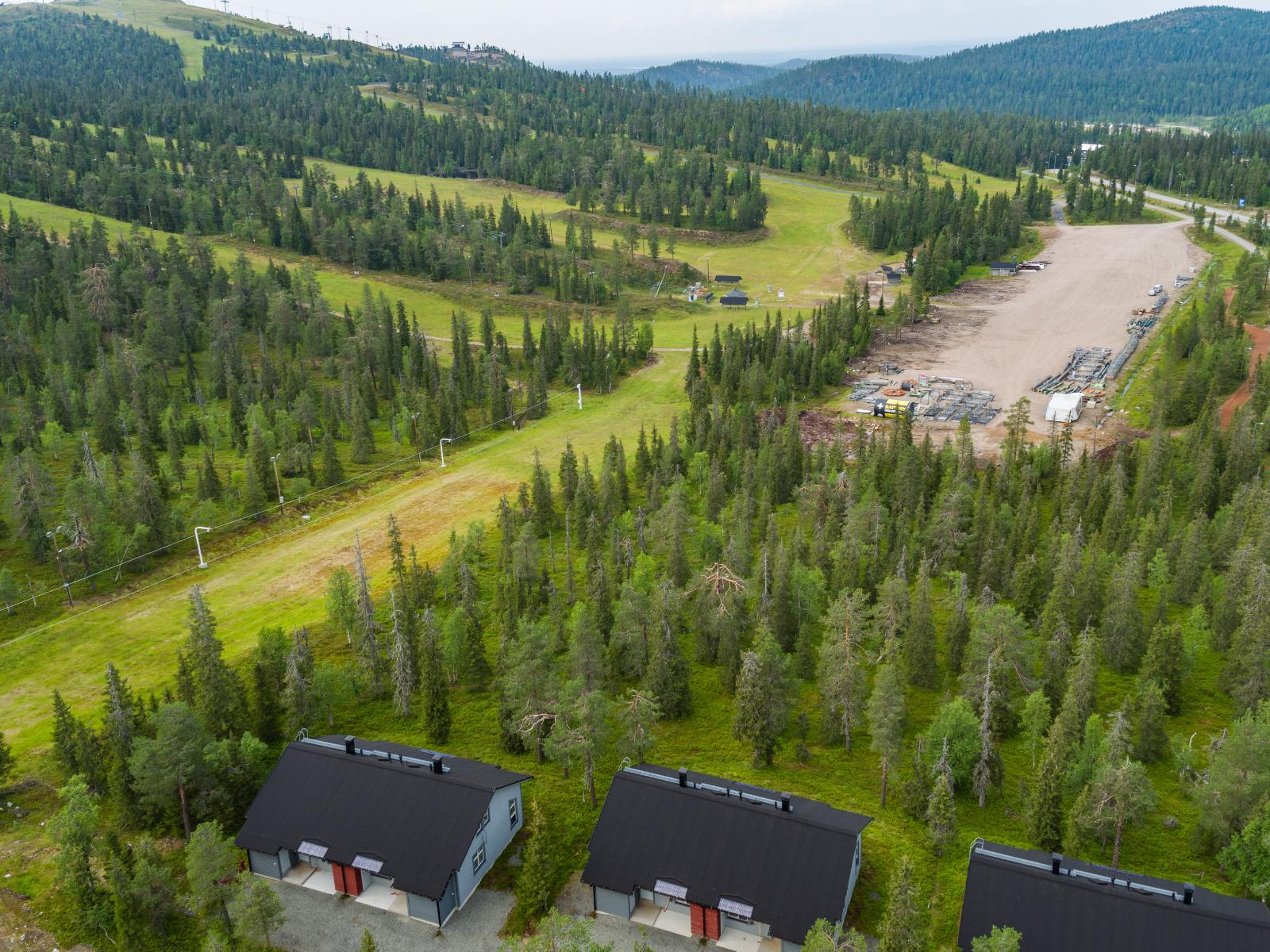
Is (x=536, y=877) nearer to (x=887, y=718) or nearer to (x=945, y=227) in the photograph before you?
(x=887, y=718)

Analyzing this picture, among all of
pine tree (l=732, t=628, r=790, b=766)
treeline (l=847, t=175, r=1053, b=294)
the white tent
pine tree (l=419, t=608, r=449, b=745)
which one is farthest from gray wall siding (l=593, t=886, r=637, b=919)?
treeline (l=847, t=175, r=1053, b=294)

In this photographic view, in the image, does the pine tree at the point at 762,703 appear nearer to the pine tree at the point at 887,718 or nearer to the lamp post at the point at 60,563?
the pine tree at the point at 887,718

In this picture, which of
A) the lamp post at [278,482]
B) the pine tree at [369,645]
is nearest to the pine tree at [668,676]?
the pine tree at [369,645]

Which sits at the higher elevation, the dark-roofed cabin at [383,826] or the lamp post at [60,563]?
the dark-roofed cabin at [383,826]

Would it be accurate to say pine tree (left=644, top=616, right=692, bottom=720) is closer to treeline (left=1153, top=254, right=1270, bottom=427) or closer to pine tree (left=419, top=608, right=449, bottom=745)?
pine tree (left=419, top=608, right=449, bottom=745)

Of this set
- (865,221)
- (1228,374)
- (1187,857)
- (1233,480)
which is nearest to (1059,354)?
(1228,374)

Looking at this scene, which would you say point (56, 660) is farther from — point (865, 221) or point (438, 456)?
point (865, 221)

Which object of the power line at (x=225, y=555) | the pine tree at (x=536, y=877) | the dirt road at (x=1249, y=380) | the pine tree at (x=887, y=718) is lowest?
the power line at (x=225, y=555)
